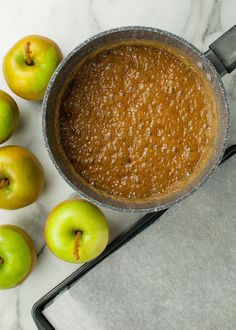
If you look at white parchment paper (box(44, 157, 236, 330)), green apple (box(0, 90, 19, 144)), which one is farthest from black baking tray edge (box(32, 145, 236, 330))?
green apple (box(0, 90, 19, 144))

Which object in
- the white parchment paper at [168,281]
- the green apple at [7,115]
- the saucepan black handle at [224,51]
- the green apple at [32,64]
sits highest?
the saucepan black handle at [224,51]

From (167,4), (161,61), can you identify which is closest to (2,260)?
(161,61)

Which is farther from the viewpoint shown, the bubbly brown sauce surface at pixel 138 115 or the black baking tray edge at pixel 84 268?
the black baking tray edge at pixel 84 268

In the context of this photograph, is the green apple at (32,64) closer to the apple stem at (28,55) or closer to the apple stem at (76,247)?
the apple stem at (28,55)

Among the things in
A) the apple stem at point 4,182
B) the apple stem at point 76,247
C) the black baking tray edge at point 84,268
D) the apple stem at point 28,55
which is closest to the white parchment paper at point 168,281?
the black baking tray edge at point 84,268

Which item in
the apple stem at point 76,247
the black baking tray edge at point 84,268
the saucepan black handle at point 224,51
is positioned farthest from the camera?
the black baking tray edge at point 84,268

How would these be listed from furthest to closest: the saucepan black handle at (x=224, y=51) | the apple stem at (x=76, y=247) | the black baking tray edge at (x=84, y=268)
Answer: the black baking tray edge at (x=84, y=268) < the apple stem at (x=76, y=247) < the saucepan black handle at (x=224, y=51)

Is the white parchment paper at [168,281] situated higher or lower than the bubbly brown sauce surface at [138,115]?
lower
